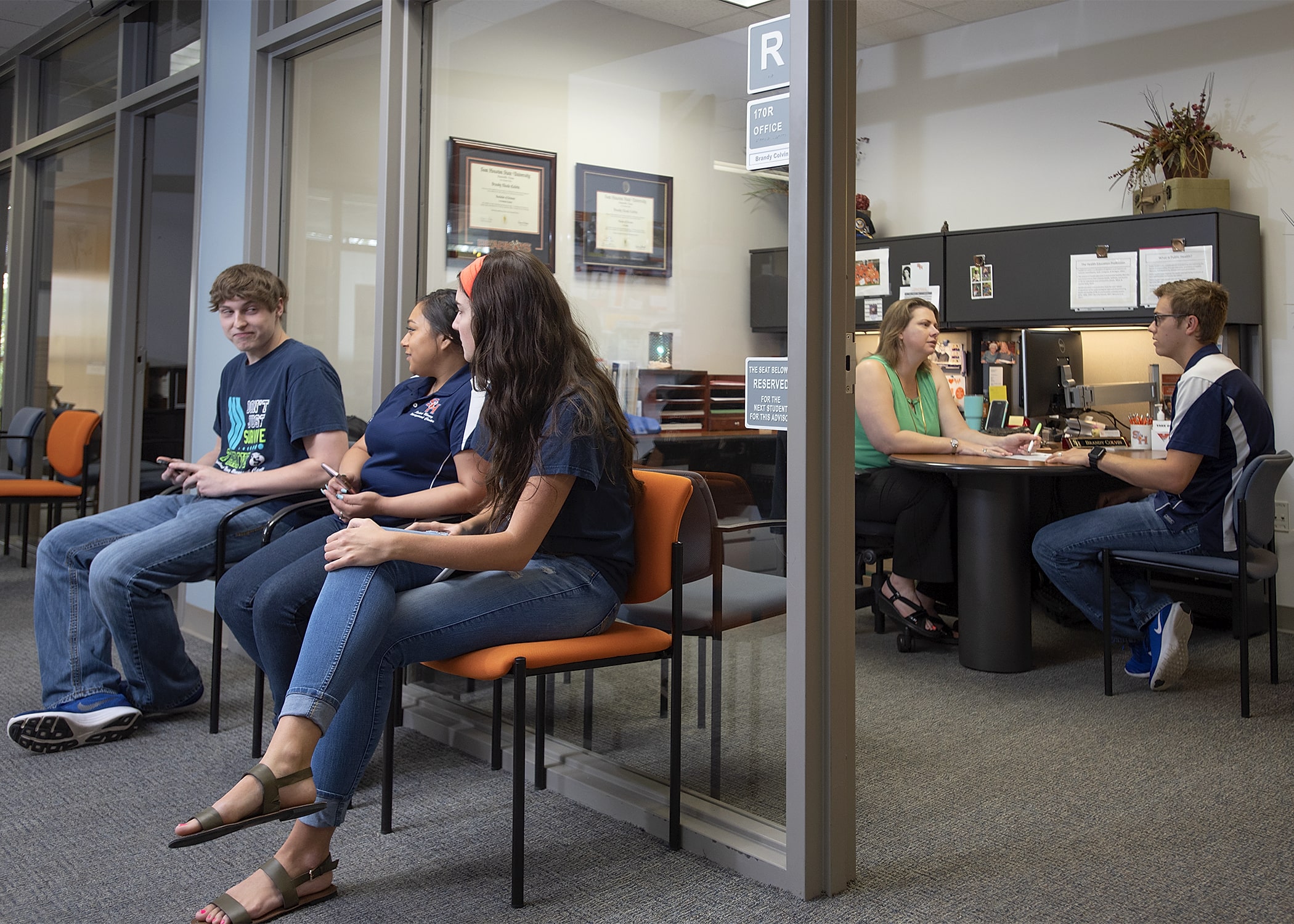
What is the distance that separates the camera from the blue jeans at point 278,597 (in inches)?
91.3

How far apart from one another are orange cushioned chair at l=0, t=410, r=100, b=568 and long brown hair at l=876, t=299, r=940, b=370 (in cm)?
377

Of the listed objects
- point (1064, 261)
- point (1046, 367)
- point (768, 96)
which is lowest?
point (1046, 367)

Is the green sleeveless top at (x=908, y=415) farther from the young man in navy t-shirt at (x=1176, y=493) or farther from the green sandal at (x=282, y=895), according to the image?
the green sandal at (x=282, y=895)

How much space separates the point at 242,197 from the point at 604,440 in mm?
2470

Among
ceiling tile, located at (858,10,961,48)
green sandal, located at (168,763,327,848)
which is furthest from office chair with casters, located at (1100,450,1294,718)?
ceiling tile, located at (858,10,961,48)

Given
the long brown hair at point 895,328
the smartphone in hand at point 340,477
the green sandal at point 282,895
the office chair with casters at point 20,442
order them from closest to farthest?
the green sandal at point 282,895 → the smartphone in hand at point 340,477 → the long brown hair at point 895,328 → the office chair with casters at point 20,442

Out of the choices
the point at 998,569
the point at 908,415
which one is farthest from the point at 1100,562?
the point at 908,415

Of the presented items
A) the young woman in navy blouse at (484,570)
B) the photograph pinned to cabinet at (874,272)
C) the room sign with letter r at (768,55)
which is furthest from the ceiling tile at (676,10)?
the photograph pinned to cabinet at (874,272)

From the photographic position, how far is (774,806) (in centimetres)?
214

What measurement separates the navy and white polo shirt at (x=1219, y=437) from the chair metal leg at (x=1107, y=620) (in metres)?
0.28

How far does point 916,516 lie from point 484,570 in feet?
7.54

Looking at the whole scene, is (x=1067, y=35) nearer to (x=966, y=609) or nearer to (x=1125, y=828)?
(x=966, y=609)

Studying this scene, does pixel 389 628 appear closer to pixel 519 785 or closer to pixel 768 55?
pixel 519 785

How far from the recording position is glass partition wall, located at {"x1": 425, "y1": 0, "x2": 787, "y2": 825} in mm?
2234
